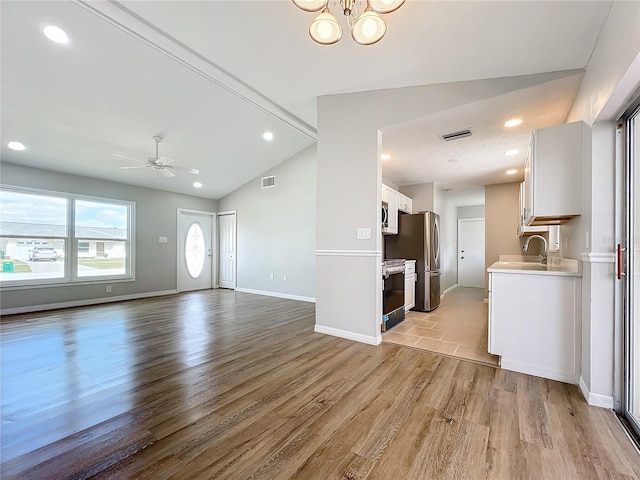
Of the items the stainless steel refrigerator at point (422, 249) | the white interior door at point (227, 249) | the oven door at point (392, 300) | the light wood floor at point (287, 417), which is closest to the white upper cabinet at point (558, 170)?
the light wood floor at point (287, 417)

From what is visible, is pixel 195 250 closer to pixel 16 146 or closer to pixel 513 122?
pixel 16 146

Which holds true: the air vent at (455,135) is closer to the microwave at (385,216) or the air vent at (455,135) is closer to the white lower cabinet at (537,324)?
the microwave at (385,216)

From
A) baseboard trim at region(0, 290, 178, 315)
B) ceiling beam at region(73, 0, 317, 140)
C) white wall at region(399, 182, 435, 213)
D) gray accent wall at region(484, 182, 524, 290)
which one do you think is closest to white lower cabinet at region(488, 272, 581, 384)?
white wall at region(399, 182, 435, 213)

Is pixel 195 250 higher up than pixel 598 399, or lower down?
higher up

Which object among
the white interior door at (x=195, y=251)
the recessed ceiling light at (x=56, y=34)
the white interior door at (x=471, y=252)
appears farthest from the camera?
the white interior door at (x=471, y=252)

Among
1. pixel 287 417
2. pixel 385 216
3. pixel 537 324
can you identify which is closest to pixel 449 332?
pixel 537 324

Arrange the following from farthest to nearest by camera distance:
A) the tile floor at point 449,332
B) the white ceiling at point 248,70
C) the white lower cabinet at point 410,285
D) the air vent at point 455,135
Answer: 1. the white lower cabinet at point 410,285
2. the air vent at point 455,135
3. the tile floor at point 449,332
4. the white ceiling at point 248,70

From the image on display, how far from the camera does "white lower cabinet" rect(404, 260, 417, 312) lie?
4.31 metres

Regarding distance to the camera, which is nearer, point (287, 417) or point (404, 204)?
point (287, 417)

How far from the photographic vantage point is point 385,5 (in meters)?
1.62

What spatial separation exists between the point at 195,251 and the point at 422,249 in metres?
5.82

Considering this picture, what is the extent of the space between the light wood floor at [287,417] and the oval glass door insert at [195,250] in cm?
423

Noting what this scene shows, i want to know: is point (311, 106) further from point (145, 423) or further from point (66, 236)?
point (66, 236)

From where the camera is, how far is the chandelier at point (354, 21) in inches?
64.8
